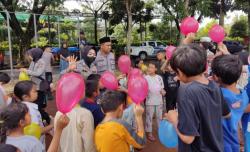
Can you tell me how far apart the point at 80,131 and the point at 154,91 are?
258cm

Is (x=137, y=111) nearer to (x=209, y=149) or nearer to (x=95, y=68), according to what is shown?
(x=209, y=149)

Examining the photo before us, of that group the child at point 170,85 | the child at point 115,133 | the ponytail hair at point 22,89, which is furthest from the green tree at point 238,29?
the child at point 115,133

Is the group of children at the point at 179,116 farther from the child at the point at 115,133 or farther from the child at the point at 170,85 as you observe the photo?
the child at the point at 170,85

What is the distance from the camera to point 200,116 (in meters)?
1.78

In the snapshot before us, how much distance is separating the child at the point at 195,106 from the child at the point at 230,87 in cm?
40

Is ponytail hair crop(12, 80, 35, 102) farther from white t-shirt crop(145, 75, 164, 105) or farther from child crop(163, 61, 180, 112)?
child crop(163, 61, 180, 112)

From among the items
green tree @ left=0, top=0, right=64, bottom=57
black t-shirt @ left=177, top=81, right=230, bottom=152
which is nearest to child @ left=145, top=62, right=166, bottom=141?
black t-shirt @ left=177, top=81, right=230, bottom=152

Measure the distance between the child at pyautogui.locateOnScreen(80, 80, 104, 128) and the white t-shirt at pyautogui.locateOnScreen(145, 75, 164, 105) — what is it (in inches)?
84.6

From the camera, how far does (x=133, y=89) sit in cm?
283

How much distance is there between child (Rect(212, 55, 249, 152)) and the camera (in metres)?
2.22

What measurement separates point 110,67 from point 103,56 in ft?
0.68

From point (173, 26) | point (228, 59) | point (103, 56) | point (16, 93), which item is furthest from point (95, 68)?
point (173, 26)

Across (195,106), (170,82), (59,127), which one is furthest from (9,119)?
(170,82)

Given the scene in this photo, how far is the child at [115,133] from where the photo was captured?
92.4 inches
